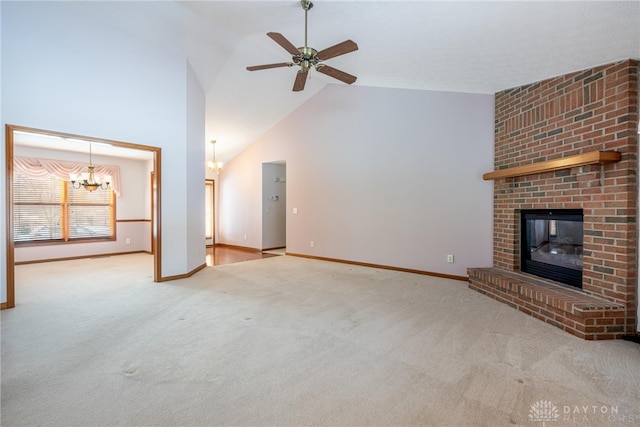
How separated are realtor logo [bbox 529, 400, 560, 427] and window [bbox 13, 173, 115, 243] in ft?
27.2

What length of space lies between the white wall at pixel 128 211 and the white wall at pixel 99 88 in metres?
3.66

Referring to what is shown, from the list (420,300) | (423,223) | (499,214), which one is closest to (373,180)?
(423,223)

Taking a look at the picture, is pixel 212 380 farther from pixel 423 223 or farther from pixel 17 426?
pixel 423 223

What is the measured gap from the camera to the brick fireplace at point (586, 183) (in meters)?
2.60

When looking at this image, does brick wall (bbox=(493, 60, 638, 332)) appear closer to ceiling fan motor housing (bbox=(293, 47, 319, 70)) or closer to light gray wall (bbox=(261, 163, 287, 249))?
ceiling fan motor housing (bbox=(293, 47, 319, 70))

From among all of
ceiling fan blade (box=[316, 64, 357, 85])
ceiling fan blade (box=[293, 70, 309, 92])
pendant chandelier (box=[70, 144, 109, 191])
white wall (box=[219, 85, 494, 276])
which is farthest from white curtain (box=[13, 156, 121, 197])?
ceiling fan blade (box=[316, 64, 357, 85])

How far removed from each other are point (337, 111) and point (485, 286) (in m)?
4.03

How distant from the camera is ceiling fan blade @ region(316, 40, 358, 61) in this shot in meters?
2.74

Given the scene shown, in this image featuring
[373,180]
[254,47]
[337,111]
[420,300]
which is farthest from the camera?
[337,111]

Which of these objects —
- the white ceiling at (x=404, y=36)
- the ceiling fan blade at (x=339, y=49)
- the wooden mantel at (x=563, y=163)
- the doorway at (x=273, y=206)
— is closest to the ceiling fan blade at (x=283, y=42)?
the ceiling fan blade at (x=339, y=49)

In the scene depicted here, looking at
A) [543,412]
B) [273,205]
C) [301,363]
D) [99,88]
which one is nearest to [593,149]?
[543,412]

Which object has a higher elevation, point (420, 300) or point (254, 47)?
point (254, 47)

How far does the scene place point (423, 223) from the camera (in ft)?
16.0

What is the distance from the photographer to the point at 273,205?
770cm
